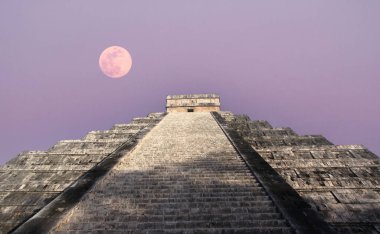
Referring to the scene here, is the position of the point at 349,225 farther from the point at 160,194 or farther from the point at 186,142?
the point at 186,142

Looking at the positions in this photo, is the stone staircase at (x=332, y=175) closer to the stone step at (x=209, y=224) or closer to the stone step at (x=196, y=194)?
the stone step at (x=196, y=194)

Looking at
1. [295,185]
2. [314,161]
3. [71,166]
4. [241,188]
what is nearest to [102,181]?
[71,166]

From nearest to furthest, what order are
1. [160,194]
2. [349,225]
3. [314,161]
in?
1. [349,225]
2. [160,194]
3. [314,161]

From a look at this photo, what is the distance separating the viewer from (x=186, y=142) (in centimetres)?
995

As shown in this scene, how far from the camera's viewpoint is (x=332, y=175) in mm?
7172

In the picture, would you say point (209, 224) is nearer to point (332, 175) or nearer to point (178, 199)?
point (178, 199)

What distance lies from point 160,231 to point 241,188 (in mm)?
2412

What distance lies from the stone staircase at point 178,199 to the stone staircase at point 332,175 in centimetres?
149

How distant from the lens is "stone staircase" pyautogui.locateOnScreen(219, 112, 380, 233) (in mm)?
5605

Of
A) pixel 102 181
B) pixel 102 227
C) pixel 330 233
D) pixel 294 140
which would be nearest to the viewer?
pixel 330 233

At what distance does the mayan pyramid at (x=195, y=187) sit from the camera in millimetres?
4727

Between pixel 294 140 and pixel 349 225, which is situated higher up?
pixel 294 140

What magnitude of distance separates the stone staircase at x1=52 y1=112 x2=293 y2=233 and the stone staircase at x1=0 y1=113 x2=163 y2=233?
1.55 metres

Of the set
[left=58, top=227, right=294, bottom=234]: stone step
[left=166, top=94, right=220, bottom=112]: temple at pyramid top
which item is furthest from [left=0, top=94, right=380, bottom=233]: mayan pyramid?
[left=166, top=94, right=220, bottom=112]: temple at pyramid top
